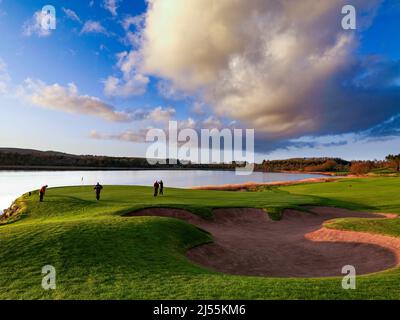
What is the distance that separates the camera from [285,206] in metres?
33.5

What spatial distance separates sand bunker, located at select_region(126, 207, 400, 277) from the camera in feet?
53.1

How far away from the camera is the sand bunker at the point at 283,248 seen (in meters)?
16.2

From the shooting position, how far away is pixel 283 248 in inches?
816

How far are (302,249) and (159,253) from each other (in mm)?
11377
